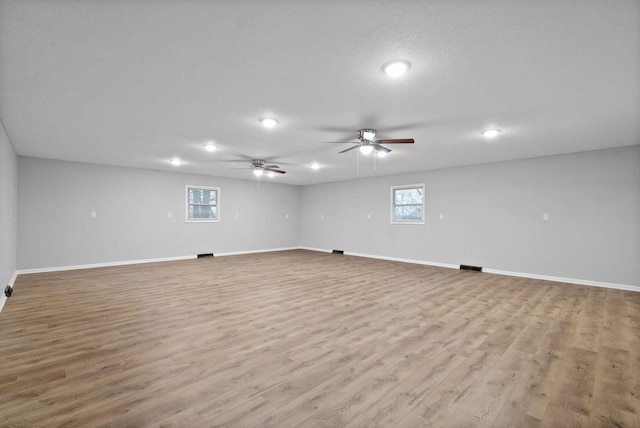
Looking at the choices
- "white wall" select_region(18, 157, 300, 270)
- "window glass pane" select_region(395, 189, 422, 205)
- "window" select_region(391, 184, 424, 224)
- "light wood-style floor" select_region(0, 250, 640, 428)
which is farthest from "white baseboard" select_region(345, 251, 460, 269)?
"white wall" select_region(18, 157, 300, 270)

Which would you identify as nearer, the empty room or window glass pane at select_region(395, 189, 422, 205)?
the empty room

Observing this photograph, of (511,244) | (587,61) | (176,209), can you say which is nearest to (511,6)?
(587,61)

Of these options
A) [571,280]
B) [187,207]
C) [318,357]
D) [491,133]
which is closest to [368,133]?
[491,133]

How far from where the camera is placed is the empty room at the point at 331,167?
175 centimetres

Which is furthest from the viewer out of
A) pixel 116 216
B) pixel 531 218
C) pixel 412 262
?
pixel 412 262

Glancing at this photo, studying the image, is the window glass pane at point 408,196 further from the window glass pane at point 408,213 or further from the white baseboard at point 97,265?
the white baseboard at point 97,265

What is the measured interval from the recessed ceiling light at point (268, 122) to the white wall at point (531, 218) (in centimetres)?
510

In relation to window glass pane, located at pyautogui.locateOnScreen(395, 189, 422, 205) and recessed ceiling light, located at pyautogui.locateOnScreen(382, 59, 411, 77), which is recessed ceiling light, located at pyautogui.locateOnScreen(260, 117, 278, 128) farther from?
window glass pane, located at pyautogui.locateOnScreen(395, 189, 422, 205)

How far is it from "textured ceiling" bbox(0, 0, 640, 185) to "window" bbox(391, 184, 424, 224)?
3168 mm

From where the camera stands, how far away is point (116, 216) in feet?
22.9

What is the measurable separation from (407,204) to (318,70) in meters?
6.15

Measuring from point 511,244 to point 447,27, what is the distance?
18.9 feet

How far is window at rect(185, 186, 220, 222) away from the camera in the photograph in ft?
27.3

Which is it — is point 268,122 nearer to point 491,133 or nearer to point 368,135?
point 368,135
